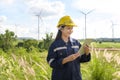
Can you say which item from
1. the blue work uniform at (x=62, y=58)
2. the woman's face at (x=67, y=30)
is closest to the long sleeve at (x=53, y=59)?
the blue work uniform at (x=62, y=58)

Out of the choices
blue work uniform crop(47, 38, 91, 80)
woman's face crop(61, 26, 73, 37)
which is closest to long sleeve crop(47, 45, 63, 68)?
blue work uniform crop(47, 38, 91, 80)

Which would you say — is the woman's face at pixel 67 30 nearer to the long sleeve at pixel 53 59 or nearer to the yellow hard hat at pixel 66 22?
the yellow hard hat at pixel 66 22

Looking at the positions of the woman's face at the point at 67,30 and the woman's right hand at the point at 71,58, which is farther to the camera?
the woman's face at the point at 67,30

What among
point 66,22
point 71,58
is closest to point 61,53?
point 71,58

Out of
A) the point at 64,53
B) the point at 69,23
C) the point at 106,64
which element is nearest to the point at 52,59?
the point at 64,53

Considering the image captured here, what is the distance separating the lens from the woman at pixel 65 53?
472 cm

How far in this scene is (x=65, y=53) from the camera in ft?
15.6

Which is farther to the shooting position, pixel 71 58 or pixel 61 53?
pixel 61 53

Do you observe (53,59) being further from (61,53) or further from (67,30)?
(67,30)

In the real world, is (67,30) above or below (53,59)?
above

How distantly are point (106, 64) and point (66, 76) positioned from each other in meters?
3.03

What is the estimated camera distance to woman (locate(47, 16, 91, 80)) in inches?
186

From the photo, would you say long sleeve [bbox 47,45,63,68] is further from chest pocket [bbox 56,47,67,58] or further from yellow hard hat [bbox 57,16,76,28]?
yellow hard hat [bbox 57,16,76,28]

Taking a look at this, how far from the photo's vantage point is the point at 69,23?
15.5ft
